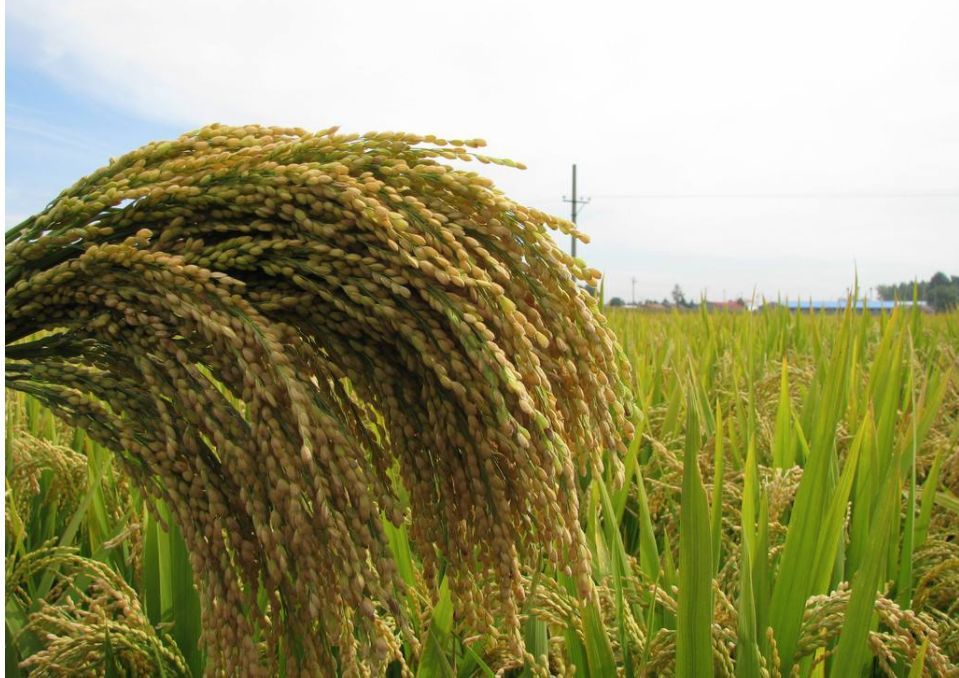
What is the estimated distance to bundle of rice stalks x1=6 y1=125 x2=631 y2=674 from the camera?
121 centimetres

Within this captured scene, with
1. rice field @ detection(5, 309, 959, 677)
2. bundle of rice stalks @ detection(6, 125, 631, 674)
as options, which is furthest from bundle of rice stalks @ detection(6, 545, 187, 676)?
bundle of rice stalks @ detection(6, 125, 631, 674)

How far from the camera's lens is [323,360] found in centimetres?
139

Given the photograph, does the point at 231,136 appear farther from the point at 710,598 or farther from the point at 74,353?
the point at 710,598

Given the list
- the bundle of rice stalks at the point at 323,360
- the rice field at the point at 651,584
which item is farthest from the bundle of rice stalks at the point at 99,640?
the bundle of rice stalks at the point at 323,360

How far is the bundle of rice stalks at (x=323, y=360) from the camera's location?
121 centimetres

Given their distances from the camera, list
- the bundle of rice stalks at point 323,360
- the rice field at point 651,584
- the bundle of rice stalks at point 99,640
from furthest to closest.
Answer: the bundle of rice stalks at point 99,640
the rice field at point 651,584
the bundle of rice stalks at point 323,360

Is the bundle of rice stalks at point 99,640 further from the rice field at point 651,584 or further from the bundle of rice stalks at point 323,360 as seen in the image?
the bundle of rice stalks at point 323,360

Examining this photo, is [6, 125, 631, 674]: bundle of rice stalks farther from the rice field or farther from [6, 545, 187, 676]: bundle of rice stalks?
[6, 545, 187, 676]: bundle of rice stalks

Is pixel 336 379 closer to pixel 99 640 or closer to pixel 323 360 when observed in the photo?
pixel 323 360

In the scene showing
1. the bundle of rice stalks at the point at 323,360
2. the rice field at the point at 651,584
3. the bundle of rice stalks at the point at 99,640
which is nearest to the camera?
the bundle of rice stalks at the point at 323,360

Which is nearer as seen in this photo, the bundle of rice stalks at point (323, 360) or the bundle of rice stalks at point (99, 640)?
the bundle of rice stalks at point (323, 360)

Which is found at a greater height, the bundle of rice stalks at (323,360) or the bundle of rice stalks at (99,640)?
the bundle of rice stalks at (323,360)

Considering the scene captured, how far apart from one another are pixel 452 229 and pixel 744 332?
566 cm

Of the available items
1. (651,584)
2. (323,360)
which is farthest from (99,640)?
(651,584)
